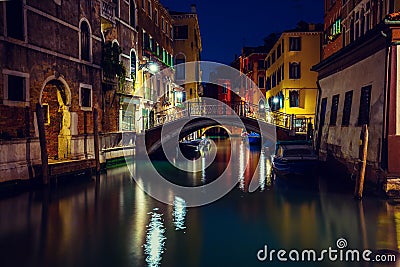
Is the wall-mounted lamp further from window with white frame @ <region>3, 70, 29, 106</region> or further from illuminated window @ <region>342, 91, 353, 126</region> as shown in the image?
illuminated window @ <region>342, 91, 353, 126</region>

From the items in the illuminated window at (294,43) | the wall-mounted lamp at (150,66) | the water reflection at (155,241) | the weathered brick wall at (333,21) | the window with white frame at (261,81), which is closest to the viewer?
the water reflection at (155,241)

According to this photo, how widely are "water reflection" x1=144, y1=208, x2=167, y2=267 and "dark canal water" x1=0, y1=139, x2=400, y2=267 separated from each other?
2 cm

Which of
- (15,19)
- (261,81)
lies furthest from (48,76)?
(261,81)

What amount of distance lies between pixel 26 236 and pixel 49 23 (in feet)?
30.2

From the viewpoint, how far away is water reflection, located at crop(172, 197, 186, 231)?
10337 mm

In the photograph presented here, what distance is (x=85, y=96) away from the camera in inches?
754

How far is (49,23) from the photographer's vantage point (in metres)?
15.9

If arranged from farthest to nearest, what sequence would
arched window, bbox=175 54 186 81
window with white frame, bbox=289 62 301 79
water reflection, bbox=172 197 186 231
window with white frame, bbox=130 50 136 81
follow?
arched window, bbox=175 54 186 81 → window with white frame, bbox=289 62 301 79 → window with white frame, bbox=130 50 136 81 → water reflection, bbox=172 197 186 231

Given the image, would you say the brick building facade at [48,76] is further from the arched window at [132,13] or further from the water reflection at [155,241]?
the water reflection at [155,241]

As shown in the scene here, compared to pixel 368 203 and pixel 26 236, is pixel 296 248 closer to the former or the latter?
pixel 368 203

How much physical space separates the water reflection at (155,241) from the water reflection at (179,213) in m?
0.37

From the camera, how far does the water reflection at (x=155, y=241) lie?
25.6 feet

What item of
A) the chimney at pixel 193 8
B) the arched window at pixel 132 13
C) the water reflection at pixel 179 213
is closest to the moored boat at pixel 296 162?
the water reflection at pixel 179 213

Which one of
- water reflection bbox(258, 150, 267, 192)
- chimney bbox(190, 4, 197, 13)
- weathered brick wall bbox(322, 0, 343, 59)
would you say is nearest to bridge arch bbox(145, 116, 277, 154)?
water reflection bbox(258, 150, 267, 192)
